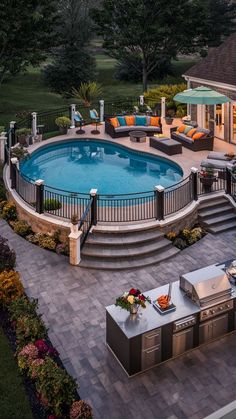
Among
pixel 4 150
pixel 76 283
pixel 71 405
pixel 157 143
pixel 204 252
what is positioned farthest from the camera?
pixel 157 143

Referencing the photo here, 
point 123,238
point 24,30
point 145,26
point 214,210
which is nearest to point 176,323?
point 123,238

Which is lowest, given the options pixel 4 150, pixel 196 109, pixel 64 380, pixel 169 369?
pixel 169 369

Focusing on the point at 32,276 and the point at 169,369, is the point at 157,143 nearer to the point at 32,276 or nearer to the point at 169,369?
the point at 32,276

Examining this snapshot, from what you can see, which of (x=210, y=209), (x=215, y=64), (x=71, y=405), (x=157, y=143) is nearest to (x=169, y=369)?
(x=71, y=405)

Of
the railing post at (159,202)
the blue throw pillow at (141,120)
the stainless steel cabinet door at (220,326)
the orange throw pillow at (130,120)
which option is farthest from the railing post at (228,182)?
the orange throw pillow at (130,120)

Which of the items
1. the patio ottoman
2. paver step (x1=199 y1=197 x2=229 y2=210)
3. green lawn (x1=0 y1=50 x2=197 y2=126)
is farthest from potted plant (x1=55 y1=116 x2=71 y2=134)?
paver step (x1=199 y1=197 x2=229 y2=210)

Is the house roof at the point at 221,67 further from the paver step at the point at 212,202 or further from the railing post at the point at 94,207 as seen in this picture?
the railing post at the point at 94,207

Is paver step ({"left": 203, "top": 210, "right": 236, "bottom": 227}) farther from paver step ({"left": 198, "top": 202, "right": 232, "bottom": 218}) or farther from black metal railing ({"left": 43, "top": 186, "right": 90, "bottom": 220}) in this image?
black metal railing ({"left": 43, "top": 186, "right": 90, "bottom": 220})

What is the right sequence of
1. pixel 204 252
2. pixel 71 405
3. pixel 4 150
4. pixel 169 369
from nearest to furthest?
pixel 71 405 < pixel 169 369 < pixel 204 252 < pixel 4 150

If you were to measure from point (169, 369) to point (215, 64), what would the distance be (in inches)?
859

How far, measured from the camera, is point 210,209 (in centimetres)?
1589

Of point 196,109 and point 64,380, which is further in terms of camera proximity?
point 196,109

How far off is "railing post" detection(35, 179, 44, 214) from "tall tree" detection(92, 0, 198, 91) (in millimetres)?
28671

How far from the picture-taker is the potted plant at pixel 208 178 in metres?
16.2
